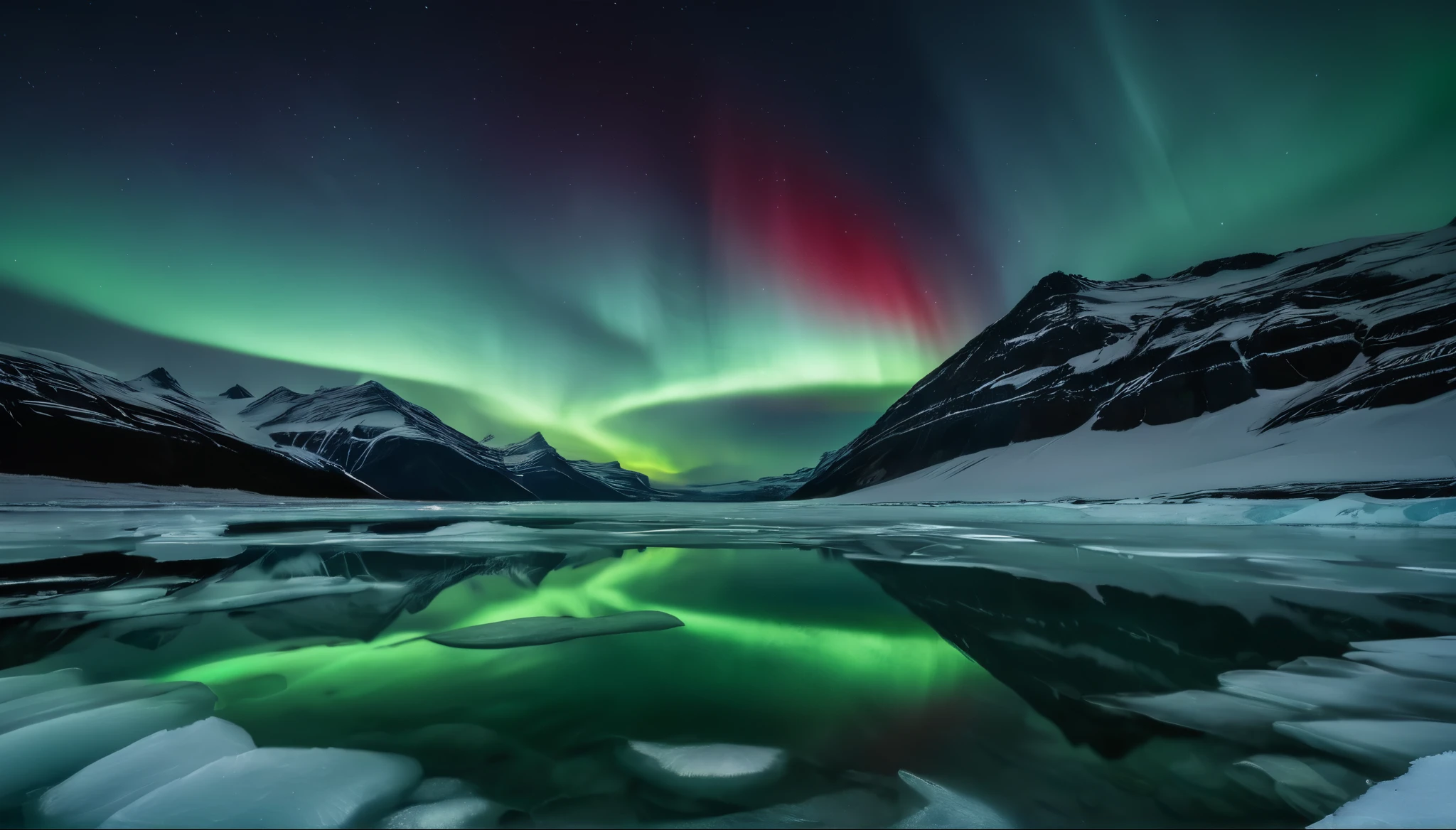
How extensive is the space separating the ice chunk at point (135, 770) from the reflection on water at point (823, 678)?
0.20 m

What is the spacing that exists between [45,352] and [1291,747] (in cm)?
26778

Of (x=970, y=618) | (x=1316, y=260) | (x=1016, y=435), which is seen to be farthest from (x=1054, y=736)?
(x=1316, y=260)

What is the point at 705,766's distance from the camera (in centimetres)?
380

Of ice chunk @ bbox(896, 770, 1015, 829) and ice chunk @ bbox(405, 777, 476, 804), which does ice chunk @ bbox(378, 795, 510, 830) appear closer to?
ice chunk @ bbox(405, 777, 476, 804)

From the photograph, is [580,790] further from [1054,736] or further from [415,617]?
[415,617]

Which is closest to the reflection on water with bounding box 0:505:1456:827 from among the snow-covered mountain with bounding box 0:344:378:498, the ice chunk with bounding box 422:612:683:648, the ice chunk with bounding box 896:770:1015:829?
the ice chunk with bounding box 896:770:1015:829

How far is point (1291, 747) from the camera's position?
3.93 metres

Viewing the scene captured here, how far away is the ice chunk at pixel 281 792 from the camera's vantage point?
3.02 m

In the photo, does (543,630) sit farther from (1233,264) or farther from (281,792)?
(1233,264)

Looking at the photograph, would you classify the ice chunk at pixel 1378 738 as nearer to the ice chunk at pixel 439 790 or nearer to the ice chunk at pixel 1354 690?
the ice chunk at pixel 1354 690

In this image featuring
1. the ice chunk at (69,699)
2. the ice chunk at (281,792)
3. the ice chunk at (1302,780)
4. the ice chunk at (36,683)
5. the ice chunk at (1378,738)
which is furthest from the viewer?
the ice chunk at (36,683)

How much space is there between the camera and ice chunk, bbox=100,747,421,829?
3.02 m

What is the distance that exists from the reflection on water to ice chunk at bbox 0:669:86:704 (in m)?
0.16

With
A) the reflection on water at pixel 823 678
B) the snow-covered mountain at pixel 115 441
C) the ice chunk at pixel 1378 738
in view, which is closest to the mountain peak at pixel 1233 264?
the reflection on water at pixel 823 678
